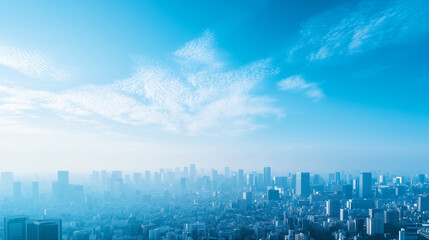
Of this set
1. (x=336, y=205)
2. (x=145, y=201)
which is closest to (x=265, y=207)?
(x=336, y=205)

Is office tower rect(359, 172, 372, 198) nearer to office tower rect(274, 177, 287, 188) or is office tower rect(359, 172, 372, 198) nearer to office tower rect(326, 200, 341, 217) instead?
office tower rect(274, 177, 287, 188)

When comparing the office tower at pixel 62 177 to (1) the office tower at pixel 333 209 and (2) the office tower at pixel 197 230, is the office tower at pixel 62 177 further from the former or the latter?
(1) the office tower at pixel 333 209

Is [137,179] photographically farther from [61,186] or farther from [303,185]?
[303,185]

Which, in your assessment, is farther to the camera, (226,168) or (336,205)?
(226,168)

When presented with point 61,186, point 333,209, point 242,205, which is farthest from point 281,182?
point 61,186

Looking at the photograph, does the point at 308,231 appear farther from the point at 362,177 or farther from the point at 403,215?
the point at 362,177

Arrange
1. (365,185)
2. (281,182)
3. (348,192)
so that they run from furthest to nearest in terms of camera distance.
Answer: (281,182) < (365,185) < (348,192)

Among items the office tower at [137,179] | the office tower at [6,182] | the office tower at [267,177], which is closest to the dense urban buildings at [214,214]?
the office tower at [6,182]
